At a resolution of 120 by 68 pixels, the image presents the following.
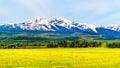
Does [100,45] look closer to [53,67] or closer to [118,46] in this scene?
[118,46]

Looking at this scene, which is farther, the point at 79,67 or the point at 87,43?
the point at 87,43

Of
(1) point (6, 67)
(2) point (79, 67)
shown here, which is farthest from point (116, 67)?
(1) point (6, 67)

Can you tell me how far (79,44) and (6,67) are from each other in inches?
5328

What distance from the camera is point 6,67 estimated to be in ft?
138

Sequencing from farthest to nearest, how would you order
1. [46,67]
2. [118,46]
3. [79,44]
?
[79,44], [118,46], [46,67]

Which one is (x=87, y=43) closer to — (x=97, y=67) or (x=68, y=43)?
(x=68, y=43)

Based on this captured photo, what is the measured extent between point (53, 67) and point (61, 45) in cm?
13318

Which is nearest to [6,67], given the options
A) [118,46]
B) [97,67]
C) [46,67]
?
[46,67]

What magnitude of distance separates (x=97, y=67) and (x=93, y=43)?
133794 mm

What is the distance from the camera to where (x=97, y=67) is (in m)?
42.6

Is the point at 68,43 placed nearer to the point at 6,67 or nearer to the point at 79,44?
the point at 79,44

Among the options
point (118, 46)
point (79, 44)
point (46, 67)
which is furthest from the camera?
point (79, 44)

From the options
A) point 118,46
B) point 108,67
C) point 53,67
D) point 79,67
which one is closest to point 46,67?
point 53,67

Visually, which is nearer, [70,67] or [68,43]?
[70,67]
